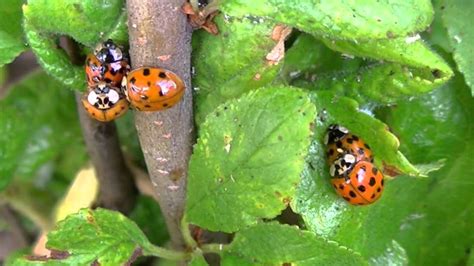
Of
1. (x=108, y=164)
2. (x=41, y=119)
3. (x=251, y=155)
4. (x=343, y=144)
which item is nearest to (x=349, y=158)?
(x=343, y=144)

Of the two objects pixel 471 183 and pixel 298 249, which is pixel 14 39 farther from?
pixel 471 183

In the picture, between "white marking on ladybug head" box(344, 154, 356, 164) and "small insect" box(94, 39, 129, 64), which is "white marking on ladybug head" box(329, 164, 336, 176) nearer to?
"white marking on ladybug head" box(344, 154, 356, 164)

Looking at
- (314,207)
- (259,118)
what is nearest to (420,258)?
(314,207)

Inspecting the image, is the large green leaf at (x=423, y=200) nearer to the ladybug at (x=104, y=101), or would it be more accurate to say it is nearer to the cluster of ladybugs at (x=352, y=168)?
the cluster of ladybugs at (x=352, y=168)

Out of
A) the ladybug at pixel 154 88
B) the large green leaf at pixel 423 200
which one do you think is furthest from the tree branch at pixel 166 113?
the large green leaf at pixel 423 200

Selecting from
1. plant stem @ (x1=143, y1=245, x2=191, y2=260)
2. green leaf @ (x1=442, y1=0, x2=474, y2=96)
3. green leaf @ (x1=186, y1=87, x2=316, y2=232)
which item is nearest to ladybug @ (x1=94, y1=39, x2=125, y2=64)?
green leaf @ (x1=186, y1=87, x2=316, y2=232)

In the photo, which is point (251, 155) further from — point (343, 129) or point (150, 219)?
point (150, 219)
